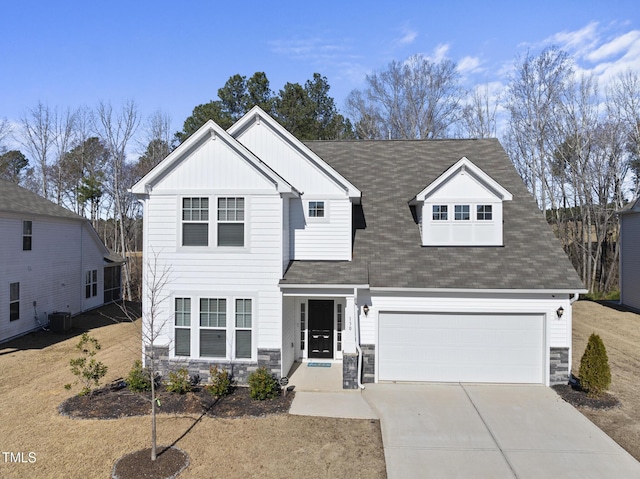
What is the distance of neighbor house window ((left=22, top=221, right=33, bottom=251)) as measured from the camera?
16500mm

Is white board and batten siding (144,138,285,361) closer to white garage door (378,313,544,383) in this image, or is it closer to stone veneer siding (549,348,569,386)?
white garage door (378,313,544,383)

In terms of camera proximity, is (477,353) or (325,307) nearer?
(477,353)

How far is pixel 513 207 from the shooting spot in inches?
542

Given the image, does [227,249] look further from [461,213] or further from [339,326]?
[461,213]

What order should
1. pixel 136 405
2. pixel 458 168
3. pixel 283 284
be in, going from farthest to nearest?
pixel 458 168, pixel 283 284, pixel 136 405

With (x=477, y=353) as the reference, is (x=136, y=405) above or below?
below

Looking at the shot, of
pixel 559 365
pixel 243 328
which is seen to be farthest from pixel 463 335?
pixel 243 328

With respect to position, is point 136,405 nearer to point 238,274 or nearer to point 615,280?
point 238,274

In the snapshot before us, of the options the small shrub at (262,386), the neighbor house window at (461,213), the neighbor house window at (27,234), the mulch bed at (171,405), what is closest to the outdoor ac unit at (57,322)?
A: the neighbor house window at (27,234)

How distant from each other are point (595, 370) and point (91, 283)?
22892 mm

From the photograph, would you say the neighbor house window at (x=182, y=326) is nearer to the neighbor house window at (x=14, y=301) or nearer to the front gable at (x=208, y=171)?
the front gable at (x=208, y=171)

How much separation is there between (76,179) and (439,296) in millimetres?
34169

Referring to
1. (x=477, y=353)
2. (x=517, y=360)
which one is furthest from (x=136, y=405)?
(x=517, y=360)

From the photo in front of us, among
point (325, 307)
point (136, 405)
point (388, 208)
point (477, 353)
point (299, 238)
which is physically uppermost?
point (388, 208)
